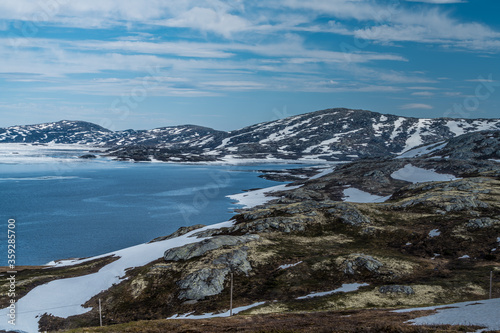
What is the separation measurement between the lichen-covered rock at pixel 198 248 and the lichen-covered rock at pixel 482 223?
43.0 meters

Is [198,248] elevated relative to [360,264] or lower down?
elevated

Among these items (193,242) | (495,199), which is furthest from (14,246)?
(495,199)

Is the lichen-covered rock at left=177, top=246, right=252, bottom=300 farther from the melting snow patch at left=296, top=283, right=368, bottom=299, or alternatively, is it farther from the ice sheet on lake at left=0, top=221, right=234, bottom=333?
the ice sheet on lake at left=0, top=221, right=234, bottom=333

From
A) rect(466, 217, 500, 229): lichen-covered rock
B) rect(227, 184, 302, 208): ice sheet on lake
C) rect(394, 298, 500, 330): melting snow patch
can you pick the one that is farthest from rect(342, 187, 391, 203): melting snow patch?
rect(394, 298, 500, 330): melting snow patch

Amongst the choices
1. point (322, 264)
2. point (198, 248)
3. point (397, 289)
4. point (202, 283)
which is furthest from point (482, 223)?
point (202, 283)

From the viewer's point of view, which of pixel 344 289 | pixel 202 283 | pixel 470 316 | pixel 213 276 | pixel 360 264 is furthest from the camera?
pixel 360 264

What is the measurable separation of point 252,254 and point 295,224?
17.6 metres

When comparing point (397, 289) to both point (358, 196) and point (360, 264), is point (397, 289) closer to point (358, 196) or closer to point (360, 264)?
point (360, 264)

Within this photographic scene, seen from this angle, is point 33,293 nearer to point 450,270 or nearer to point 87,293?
point 87,293

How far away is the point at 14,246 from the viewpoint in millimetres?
86750

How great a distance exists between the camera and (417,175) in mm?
158375

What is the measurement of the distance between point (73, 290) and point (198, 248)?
20532 millimetres

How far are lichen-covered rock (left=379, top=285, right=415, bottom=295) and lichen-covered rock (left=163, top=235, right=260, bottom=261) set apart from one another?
26.5 m

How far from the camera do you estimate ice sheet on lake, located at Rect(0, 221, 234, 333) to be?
48.5m
